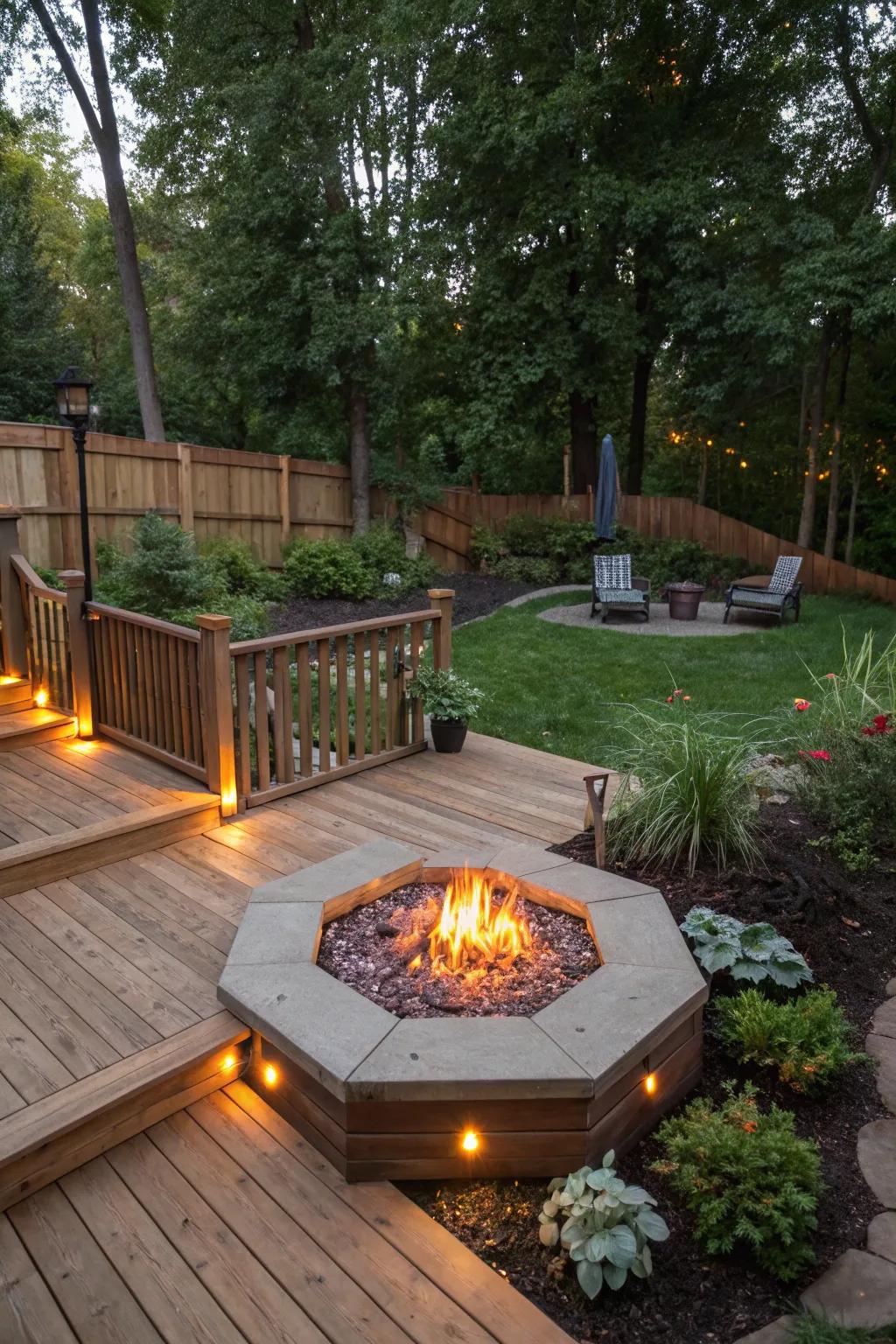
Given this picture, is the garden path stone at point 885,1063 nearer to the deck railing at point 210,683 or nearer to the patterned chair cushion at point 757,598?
the deck railing at point 210,683

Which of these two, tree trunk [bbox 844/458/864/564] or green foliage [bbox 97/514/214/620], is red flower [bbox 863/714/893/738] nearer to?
green foliage [bbox 97/514/214/620]

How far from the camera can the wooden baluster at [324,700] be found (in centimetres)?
437

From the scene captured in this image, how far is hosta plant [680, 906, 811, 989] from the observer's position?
2.74 metres

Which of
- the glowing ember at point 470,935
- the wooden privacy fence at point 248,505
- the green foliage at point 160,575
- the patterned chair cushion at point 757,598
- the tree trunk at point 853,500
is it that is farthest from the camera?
the tree trunk at point 853,500

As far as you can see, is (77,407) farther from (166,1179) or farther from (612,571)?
(612,571)

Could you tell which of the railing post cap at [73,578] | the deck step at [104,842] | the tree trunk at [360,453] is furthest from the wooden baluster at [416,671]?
the tree trunk at [360,453]

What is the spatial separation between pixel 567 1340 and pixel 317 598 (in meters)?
9.75

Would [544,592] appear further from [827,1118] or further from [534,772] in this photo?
[827,1118]

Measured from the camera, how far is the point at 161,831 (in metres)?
3.73

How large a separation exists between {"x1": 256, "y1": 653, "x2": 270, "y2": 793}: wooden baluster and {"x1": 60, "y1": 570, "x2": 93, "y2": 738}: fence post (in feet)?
4.01

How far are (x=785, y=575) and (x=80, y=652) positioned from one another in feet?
29.3

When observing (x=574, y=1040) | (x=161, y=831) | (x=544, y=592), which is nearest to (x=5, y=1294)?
(x=574, y=1040)

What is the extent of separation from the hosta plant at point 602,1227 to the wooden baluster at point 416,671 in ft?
10.6

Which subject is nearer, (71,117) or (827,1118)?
(827,1118)
